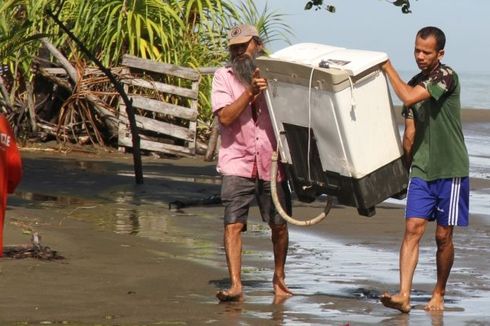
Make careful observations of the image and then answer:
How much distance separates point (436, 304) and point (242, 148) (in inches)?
60.1

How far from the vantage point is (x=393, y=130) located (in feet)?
26.2

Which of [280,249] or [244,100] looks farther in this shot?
[280,249]

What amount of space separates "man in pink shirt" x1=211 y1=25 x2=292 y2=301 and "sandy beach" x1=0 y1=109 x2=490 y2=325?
0.41 metres

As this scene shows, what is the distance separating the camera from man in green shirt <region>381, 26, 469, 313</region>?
7934 mm

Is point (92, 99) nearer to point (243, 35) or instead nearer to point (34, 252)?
point (34, 252)

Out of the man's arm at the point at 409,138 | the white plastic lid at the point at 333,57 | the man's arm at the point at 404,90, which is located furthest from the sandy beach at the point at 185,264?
the white plastic lid at the point at 333,57

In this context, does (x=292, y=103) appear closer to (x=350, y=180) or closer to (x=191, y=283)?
(x=350, y=180)

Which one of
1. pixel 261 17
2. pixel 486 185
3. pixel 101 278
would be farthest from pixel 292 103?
pixel 261 17

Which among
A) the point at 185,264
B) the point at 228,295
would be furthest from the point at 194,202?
the point at 228,295

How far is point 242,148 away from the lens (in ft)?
27.4

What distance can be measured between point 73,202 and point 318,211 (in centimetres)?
242

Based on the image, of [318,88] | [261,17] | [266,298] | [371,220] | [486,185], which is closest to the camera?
[318,88]

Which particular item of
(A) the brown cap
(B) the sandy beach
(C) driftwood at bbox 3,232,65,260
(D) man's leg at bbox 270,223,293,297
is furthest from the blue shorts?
(C) driftwood at bbox 3,232,65,260

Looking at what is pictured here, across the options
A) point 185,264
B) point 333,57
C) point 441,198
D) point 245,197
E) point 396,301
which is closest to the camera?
point 396,301
